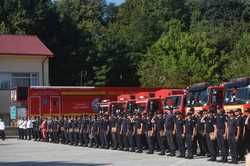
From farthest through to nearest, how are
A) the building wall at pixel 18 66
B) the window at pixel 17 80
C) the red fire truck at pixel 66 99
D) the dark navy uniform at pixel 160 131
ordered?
the window at pixel 17 80
the building wall at pixel 18 66
the red fire truck at pixel 66 99
the dark navy uniform at pixel 160 131

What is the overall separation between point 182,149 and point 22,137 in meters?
23.9

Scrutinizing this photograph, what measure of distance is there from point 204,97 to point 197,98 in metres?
0.47

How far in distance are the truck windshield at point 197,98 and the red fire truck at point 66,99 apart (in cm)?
1290

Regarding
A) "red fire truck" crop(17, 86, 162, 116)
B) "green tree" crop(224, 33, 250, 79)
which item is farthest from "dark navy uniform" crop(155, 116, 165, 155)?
"green tree" crop(224, 33, 250, 79)

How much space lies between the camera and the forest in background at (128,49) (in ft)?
205

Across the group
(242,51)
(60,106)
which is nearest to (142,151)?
(60,106)

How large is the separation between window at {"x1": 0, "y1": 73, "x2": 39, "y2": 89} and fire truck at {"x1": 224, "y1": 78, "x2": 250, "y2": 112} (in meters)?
33.3

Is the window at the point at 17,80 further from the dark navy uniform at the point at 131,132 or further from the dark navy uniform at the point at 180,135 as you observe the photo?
the dark navy uniform at the point at 180,135

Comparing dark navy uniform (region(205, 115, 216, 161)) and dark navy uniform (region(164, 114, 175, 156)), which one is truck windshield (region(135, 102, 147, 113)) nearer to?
dark navy uniform (region(164, 114, 175, 156))

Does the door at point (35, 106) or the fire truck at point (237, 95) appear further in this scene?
the door at point (35, 106)

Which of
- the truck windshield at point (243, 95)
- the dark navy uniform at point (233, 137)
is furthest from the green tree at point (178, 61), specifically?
the dark navy uniform at point (233, 137)

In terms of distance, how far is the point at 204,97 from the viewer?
28719 millimetres

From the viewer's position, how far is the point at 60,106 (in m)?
42.3

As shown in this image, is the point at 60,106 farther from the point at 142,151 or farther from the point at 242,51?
the point at 242,51
